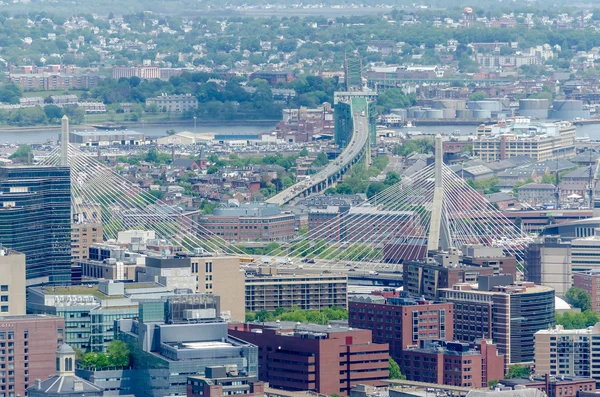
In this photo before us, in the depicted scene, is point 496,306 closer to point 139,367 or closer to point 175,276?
point 175,276

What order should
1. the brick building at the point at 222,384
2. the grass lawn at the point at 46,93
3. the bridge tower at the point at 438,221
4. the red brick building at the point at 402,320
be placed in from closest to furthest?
the brick building at the point at 222,384 → the red brick building at the point at 402,320 → the bridge tower at the point at 438,221 → the grass lawn at the point at 46,93

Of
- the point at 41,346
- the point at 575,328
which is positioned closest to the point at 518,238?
the point at 575,328

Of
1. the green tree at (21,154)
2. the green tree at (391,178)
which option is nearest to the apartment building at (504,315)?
the green tree at (391,178)

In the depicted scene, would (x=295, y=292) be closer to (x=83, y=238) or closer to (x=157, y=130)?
(x=83, y=238)

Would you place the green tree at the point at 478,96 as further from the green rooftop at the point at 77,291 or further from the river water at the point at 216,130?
the green rooftop at the point at 77,291

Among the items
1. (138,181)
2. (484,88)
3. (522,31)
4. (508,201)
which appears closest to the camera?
(508,201)
